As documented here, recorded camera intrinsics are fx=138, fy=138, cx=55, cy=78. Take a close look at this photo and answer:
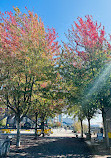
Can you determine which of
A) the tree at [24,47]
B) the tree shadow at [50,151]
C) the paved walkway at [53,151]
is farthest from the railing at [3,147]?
the tree at [24,47]

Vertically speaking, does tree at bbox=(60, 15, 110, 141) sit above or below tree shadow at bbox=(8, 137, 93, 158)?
above

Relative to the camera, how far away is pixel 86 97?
9773 millimetres

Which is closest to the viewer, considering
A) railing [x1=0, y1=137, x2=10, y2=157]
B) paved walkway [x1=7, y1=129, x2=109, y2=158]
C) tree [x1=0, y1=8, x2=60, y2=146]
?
railing [x1=0, y1=137, x2=10, y2=157]

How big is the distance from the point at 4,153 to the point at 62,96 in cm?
564

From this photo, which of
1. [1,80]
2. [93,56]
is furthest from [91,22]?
[1,80]

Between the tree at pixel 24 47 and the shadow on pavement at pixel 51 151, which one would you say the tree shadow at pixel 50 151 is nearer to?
the shadow on pavement at pixel 51 151

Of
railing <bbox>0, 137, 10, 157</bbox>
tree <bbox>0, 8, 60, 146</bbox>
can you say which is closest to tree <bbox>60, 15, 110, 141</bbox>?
tree <bbox>0, 8, 60, 146</bbox>

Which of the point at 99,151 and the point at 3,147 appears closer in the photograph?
the point at 3,147

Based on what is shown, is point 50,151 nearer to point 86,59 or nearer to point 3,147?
point 3,147

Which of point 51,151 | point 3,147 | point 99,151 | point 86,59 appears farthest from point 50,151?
point 86,59

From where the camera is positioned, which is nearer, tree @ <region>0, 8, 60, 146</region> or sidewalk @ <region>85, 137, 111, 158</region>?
sidewalk @ <region>85, 137, 111, 158</region>

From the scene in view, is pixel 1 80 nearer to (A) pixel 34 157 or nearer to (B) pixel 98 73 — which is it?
(A) pixel 34 157

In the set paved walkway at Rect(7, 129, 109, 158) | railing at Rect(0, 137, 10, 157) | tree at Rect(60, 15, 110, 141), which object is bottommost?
paved walkway at Rect(7, 129, 109, 158)

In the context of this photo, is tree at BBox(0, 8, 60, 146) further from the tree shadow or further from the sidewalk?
the sidewalk
